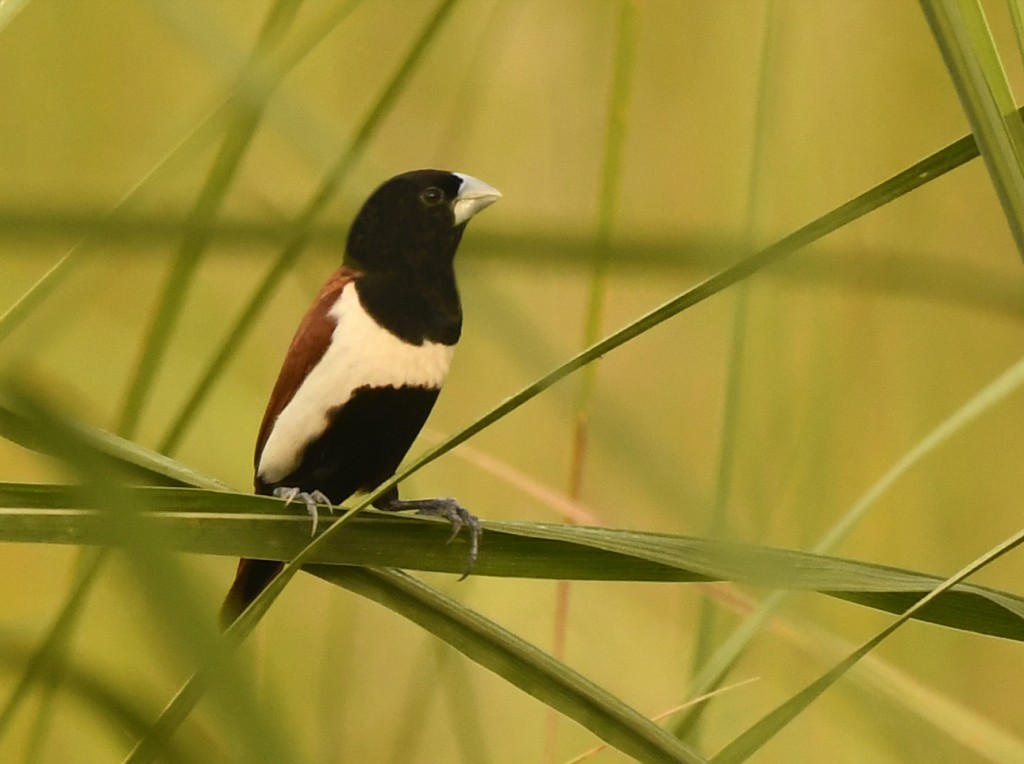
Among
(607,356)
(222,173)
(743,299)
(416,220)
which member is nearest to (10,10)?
(222,173)

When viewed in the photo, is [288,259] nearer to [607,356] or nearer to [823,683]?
[823,683]

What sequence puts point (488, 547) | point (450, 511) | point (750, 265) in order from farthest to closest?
1. point (450, 511)
2. point (488, 547)
3. point (750, 265)

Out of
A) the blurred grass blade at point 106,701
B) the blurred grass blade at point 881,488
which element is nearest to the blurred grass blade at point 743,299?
the blurred grass blade at point 881,488

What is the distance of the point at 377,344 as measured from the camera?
0.60 meters

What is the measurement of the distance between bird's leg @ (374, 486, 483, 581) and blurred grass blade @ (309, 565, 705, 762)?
0.02 meters

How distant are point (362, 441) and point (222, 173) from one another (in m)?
0.19

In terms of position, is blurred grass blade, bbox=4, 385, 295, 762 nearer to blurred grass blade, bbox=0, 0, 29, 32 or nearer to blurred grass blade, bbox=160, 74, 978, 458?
blurred grass blade, bbox=160, 74, 978, 458

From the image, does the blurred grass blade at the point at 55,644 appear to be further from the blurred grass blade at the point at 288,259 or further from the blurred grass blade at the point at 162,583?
the blurred grass blade at the point at 162,583

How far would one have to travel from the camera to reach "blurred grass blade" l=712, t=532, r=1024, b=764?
15.2 inches

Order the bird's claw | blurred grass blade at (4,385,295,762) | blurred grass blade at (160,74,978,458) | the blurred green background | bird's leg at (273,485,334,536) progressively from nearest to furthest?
blurred grass blade at (4,385,295,762), blurred grass blade at (160,74,978,458), the bird's claw, bird's leg at (273,485,334,536), the blurred green background

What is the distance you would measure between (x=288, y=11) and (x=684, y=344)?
2.55 ft

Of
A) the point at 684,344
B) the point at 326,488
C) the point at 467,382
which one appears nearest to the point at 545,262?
the point at 326,488

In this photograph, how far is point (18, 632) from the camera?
63 centimetres

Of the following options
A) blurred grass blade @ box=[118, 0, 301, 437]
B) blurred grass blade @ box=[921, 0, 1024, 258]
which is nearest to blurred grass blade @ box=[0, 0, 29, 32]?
blurred grass blade @ box=[118, 0, 301, 437]
